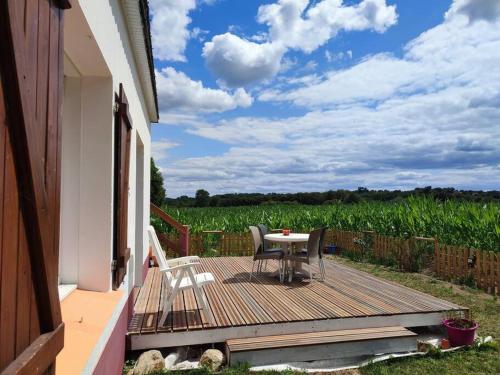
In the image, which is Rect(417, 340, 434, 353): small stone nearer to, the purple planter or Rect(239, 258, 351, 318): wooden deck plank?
the purple planter

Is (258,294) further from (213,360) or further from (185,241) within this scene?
(185,241)

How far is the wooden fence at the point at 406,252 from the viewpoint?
8.38 meters

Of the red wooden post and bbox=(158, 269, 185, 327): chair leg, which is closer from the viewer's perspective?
bbox=(158, 269, 185, 327): chair leg

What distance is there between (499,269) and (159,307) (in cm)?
668

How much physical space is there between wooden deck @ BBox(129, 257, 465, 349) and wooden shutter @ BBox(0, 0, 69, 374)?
3.25m

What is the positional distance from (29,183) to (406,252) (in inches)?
440

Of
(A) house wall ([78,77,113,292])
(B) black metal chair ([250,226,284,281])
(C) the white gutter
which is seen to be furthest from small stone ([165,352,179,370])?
(C) the white gutter

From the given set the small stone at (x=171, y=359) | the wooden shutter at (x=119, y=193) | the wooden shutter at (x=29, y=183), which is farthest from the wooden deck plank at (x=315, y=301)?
the wooden shutter at (x=29, y=183)

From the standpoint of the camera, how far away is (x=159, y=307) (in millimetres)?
5512

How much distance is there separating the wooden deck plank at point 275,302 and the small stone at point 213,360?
1.13 feet

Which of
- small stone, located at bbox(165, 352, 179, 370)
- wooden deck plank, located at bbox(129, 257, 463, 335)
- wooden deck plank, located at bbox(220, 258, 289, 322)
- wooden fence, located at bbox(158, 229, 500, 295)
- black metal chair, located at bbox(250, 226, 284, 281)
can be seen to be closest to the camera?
A: small stone, located at bbox(165, 352, 179, 370)

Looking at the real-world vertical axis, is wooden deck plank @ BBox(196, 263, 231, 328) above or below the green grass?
above

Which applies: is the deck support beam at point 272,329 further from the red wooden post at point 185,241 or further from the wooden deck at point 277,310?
the red wooden post at point 185,241

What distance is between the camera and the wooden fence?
27.5 feet
